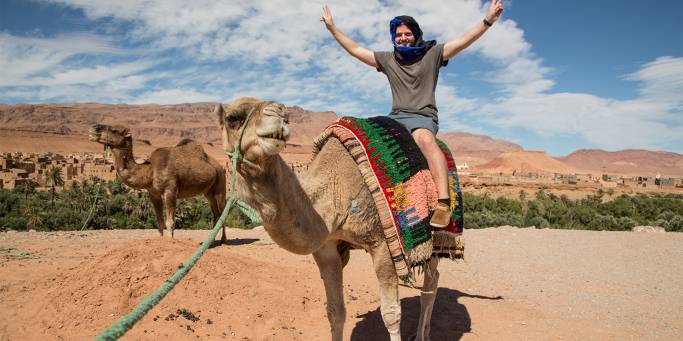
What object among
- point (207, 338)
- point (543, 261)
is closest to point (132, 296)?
point (207, 338)

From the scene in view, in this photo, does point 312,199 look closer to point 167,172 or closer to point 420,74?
point 420,74

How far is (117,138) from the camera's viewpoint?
327 inches

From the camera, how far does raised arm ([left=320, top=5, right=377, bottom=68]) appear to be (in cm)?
390

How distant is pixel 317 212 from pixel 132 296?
3.95 meters

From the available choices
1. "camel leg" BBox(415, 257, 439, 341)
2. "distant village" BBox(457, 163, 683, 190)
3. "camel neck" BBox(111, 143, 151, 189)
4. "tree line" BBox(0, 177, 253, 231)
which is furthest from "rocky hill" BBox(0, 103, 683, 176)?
"camel leg" BBox(415, 257, 439, 341)

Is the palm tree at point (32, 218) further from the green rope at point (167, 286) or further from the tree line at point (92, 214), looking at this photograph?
the green rope at point (167, 286)

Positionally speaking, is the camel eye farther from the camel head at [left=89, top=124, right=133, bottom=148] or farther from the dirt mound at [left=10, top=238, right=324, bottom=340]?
the camel head at [left=89, top=124, right=133, bottom=148]

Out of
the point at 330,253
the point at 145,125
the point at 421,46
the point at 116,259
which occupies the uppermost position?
the point at 145,125

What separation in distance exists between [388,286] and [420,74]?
175 cm

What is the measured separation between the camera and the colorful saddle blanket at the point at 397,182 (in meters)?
3.18

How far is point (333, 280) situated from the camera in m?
3.71

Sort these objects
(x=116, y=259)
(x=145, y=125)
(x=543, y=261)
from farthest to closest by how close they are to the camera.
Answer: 1. (x=145, y=125)
2. (x=543, y=261)
3. (x=116, y=259)

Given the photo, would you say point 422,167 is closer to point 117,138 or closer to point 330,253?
point 330,253

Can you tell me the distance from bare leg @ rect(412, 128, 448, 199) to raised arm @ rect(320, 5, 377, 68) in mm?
871
